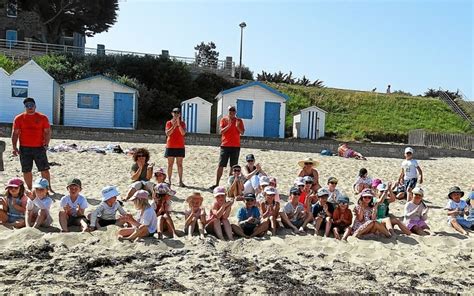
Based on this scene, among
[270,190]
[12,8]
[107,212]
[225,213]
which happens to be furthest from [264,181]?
[12,8]

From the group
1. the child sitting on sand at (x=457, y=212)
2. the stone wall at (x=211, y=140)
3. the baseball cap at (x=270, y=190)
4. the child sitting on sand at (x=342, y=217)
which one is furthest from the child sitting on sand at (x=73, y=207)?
the stone wall at (x=211, y=140)

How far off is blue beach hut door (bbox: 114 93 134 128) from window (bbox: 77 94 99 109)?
35.2 inches

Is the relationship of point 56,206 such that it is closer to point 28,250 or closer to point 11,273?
point 28,250

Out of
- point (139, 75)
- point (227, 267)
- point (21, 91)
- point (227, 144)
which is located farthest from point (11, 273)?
point (139, 75)

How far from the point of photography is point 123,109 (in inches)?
911

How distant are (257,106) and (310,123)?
10.6 ft

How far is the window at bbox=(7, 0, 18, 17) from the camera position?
3600 cm

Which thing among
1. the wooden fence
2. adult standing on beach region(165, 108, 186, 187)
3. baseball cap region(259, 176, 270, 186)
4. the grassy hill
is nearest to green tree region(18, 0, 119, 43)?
the grassy hill

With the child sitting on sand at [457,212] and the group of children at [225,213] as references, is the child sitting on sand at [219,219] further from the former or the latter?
the child sitting on sand at [457,212]

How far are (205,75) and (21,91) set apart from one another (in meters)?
13.6

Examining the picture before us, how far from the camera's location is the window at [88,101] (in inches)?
889

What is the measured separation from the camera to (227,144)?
31.4 feet

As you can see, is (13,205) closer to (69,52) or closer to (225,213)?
(225,213)

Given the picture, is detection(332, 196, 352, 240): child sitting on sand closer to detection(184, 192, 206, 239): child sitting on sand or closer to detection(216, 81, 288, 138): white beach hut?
detection(184, 192, 206, 239): child sitting on sand
